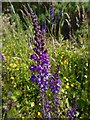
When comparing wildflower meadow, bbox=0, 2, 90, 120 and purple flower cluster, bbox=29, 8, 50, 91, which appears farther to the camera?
wildflower meadow, bbox=0, 2, 90, 120

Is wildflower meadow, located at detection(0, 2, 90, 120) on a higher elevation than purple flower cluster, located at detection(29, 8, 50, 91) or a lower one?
lower

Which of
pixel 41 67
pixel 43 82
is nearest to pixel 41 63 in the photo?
pixel 41 67

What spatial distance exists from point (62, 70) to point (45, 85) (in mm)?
1105

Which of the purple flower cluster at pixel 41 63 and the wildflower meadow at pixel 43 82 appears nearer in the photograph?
the purple flower cluster at pixel 41 63

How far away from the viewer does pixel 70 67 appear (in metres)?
3.54

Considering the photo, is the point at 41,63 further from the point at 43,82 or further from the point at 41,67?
the point at 43,82

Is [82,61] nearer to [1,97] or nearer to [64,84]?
[64,84]

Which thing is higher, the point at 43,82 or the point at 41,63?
the point at 41,63

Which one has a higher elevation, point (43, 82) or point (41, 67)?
point (41, 67)

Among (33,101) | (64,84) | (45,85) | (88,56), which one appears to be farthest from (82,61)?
(45,85)

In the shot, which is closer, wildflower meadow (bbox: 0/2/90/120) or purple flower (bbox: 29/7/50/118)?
purple flower (bbox: 29/7/50/118)

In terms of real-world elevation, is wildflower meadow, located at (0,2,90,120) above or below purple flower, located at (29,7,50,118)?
below

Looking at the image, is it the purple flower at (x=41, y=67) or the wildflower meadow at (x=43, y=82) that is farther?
the wildflower meadow at (x=43, y=82)

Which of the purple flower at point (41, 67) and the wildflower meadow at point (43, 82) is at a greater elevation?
the purple flower at point (41, 67)
